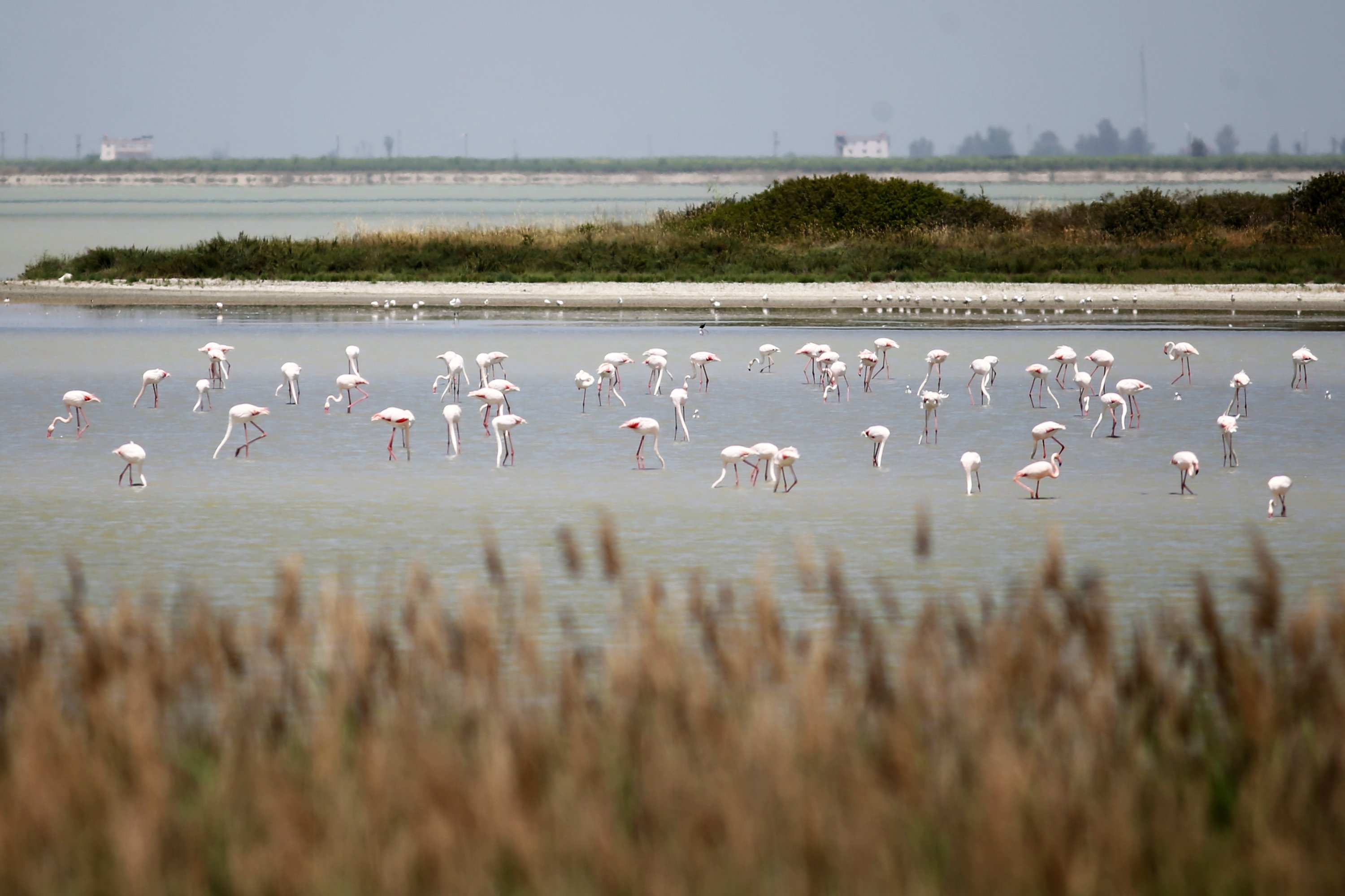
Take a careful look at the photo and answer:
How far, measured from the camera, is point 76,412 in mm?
18500

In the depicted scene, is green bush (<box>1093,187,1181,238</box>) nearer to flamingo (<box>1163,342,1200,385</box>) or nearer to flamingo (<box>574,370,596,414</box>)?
flamingo (<box>1163,342,1200,385</box>)

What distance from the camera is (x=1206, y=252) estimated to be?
42.0 metres

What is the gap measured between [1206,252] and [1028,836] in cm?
3942

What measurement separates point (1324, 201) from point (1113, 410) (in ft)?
111

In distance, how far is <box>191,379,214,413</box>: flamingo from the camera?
18859mm

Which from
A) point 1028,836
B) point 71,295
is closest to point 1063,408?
point 1028,836

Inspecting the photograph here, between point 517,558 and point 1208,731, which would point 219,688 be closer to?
point 1208,731

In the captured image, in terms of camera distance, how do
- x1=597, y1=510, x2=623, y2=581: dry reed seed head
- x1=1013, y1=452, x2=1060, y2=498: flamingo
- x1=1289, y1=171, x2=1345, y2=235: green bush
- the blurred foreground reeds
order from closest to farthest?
the blurred foreground reeds → x1=597, y1=510, x2=623, y2=581: dry reed seed head → x1=1013, y1=452, x2=1060, y2=498: flamingo → x1=1289, y1=171, x2=1345, y2=235: green bush

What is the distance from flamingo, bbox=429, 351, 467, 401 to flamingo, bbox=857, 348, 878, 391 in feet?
16.4

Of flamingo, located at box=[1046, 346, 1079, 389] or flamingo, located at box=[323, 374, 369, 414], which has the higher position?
flamingo, located at box=[1046, 346, 1079, 389]

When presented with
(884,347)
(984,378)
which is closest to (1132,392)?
(984,378)

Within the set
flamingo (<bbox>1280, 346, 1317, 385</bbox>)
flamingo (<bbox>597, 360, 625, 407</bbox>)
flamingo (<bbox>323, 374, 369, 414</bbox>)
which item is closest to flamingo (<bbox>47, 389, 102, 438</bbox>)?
flamingo (<bbox>323, 374, 369, 414</bbox>)

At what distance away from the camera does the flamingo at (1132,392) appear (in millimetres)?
17188

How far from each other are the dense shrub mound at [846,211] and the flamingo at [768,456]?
108 ft
